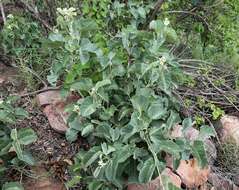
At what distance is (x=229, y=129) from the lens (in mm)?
2840

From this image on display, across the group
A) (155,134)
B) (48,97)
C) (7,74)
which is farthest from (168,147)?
(7,74)

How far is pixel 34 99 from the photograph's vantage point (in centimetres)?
276

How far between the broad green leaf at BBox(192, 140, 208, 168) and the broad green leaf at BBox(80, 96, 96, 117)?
1.90 ft

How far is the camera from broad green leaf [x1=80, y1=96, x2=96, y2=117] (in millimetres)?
2281

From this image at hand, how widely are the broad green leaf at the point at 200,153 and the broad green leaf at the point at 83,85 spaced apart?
0.65 metres

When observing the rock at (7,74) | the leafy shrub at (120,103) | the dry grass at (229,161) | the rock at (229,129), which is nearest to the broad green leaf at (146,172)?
the leafy shrub at (120,103)

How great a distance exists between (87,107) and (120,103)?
26 cm

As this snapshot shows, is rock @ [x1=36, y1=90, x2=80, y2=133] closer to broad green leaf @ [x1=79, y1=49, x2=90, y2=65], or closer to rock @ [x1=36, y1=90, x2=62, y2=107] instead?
rock @ [x1=36, y1=90, x2=62, y2=107]

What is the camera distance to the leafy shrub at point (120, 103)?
220cm

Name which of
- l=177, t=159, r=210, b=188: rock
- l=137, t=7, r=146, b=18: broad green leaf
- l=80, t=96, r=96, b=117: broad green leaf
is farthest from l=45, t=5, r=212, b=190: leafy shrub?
l=137, t=7, r=146, b=18: broad green leaf

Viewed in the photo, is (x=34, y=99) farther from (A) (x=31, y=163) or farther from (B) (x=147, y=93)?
(B) (x=147, y=93)

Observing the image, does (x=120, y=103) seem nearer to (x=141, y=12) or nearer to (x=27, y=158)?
(x=27, y=158)

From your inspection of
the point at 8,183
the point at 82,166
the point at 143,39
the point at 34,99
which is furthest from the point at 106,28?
the point at 8,183

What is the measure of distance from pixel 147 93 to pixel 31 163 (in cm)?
74
